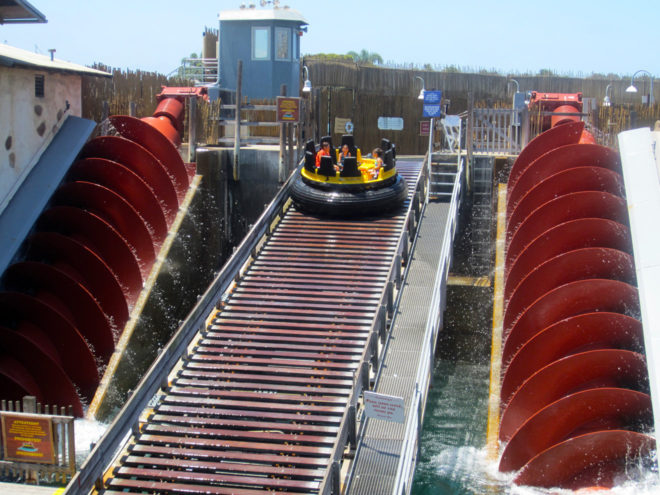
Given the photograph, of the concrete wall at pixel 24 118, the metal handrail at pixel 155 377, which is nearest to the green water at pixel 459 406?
the metal handrail at pixel 155 377

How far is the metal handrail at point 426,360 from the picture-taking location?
33.0ft

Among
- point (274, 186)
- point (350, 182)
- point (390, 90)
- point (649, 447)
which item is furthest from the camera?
point (390, 90)

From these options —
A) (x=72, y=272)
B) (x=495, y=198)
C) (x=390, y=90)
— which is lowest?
(x=72, y=272)

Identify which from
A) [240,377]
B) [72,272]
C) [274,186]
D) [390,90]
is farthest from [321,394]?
[390,90]

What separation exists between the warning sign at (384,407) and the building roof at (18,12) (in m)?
9.92

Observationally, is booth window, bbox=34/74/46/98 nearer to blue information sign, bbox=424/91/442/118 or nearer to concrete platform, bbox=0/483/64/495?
blue information sign, bbox=424/91/442/118

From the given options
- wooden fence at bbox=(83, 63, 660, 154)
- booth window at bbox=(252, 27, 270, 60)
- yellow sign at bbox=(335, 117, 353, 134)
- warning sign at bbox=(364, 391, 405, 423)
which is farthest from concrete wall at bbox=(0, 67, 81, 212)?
booth window at bbox=(252, 27, 270, 60)

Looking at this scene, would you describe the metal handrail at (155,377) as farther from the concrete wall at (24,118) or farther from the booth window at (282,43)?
the booth window at (282,43)

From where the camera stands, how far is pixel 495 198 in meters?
17.9

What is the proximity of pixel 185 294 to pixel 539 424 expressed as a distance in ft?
27.5

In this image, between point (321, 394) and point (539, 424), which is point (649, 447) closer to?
point (539, 424)

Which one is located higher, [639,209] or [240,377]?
[639,209]

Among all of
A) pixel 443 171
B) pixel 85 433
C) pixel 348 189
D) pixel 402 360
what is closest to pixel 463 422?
pixel 402 360

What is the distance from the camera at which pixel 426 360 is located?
12.1 meters
